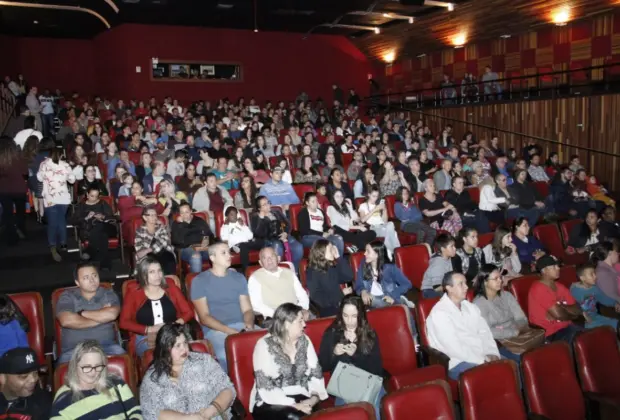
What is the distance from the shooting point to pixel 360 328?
11.4 ft

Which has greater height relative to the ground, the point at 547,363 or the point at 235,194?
the point at 235,194

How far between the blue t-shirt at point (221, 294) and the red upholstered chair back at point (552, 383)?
6.34 ft

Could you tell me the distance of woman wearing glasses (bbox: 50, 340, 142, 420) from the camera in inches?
110

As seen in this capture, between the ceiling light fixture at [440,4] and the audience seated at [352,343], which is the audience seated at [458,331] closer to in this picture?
the audience seated at [352,343]

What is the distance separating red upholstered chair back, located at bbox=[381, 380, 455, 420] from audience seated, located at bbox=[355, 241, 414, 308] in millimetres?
1936

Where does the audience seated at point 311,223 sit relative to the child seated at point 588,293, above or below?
above

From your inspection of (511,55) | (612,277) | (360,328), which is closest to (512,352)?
(360,328)

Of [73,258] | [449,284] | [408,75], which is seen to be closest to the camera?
→ [449,284]

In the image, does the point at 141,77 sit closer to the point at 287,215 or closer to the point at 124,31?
the point at 124,31

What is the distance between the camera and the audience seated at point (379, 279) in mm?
4711

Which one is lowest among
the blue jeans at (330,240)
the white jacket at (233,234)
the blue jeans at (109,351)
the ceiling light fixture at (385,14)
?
the blue jeans at (109,351)

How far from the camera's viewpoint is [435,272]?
4.84 m

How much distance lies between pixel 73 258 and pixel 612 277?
5.23 meters

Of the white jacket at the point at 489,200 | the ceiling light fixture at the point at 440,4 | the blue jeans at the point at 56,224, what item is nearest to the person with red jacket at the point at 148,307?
the blue jeans at the point at 56,224
